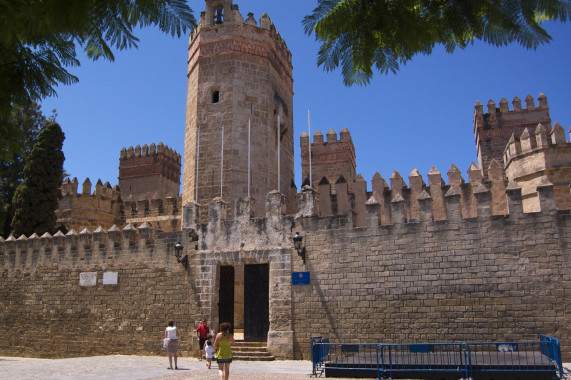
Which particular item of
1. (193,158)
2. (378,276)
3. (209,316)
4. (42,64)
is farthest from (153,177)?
(42,64)

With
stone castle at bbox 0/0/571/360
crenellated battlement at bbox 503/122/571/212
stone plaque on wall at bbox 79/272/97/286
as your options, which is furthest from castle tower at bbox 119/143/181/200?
crenellated battlement at bbox 503/122/571/212

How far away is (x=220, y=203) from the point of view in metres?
13.8

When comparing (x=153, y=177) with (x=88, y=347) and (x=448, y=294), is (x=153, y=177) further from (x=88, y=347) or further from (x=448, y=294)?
(x=448, y=294)

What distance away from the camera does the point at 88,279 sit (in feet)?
48.7

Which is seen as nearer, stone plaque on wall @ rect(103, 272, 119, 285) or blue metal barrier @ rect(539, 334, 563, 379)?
blue metal barrier @ rect(539, 334, 563, 379)

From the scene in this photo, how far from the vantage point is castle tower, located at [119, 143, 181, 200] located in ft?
89.4

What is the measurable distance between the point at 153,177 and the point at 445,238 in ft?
64.2

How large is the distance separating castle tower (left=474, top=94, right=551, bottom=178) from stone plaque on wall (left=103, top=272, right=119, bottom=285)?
15996mm

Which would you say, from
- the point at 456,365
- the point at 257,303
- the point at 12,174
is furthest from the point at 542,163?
the point at 12,174

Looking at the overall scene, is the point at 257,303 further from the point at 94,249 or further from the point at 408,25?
the point at 408,25

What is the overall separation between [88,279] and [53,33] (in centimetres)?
1348

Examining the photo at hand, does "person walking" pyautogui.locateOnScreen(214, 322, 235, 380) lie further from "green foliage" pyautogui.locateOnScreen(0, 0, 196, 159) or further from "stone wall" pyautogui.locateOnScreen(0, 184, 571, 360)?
"green foliage" pyautogui.locateOnScreen(0, 0, 196, 159)

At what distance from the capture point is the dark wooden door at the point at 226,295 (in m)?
13.7

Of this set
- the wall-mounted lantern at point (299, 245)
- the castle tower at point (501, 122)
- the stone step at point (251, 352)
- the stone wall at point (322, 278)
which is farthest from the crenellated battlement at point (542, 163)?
the stone step at point (251, 352)
